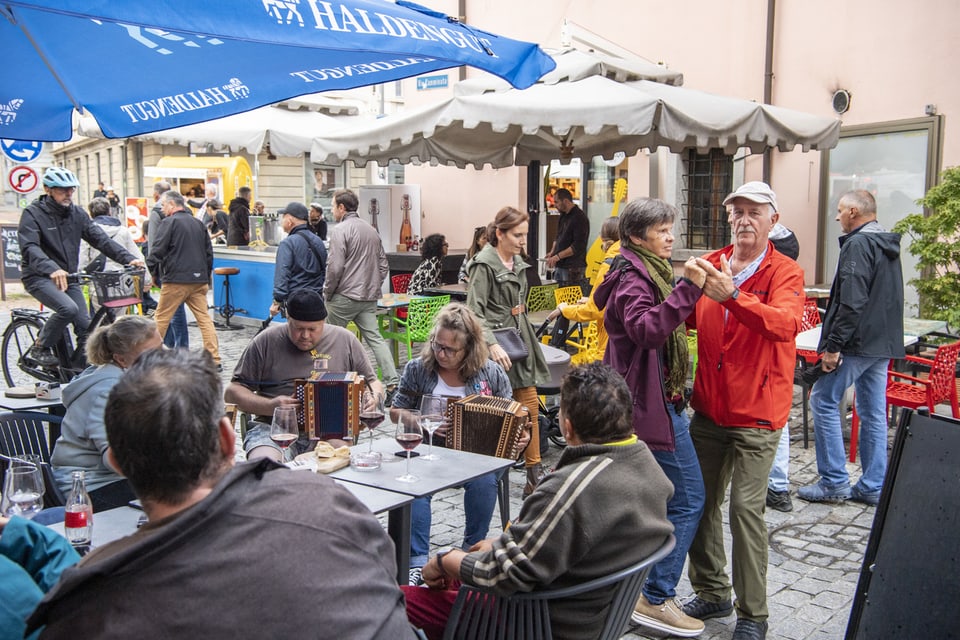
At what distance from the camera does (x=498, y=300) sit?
6078mm

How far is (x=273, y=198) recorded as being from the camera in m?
29.5

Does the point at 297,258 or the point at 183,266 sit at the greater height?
the point at 297,258

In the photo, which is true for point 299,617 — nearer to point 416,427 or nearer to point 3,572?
point 3,572

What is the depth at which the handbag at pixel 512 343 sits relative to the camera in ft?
19.0

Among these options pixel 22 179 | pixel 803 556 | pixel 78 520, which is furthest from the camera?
pixel 22 179

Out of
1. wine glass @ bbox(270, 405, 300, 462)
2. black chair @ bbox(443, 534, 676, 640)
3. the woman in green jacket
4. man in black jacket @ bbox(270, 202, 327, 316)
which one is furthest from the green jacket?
man in black jacket @ bbox(270, 202, 327, 316)

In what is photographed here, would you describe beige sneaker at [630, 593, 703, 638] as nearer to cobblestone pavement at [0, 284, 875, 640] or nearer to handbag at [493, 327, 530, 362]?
cobblestone pavement at [0, 284, 875, 640]

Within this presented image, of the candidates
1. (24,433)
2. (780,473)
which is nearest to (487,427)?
(24,433)

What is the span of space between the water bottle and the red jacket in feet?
8.57

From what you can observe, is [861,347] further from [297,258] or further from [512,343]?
[297,258]

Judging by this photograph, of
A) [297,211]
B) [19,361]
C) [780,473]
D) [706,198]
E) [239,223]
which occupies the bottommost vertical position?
[780,473]

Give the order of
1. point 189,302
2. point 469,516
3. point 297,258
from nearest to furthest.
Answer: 1. point 469,516
2. point 297,258
3. point 189,302

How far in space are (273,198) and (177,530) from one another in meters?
28.8

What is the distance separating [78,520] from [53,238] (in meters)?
6.20
